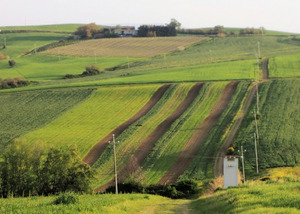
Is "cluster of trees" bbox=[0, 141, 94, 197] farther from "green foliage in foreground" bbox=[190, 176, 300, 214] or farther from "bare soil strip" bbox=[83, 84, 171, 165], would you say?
"green foliage in foreground" bbox=[190, 176, 300, 214]

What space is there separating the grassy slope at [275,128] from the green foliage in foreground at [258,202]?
105 feet

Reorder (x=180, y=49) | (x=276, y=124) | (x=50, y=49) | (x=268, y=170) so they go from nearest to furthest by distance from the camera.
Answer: (x=268, y=170)
(x=276, y=124)
(x=180, y=49)
(x=50, y=49)

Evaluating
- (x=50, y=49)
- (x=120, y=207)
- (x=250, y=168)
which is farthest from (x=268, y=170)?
(x=50, y=49)

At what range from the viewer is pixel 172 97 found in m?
95.7

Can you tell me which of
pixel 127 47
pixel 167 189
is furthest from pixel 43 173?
pixel 127 47

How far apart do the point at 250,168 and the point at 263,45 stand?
11408 cm

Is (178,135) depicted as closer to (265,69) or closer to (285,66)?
(265,69)

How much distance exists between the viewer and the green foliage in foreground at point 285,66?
10850 centimetres

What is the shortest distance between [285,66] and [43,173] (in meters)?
79.0

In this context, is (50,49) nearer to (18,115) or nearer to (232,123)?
(18,115)

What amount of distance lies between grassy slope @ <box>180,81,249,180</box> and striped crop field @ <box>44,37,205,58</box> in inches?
2954

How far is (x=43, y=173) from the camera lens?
160ft

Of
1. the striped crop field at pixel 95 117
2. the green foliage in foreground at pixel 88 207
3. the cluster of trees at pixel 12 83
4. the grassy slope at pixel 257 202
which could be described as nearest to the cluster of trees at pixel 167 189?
the green foliage in foreground at pixel 88 207

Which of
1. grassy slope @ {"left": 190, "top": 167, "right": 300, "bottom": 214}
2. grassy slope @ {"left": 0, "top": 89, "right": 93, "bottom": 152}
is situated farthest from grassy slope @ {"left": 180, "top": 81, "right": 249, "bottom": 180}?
grassy slope @ {"left": 190, "top": 167, "right": 300, "bottom": 214}
